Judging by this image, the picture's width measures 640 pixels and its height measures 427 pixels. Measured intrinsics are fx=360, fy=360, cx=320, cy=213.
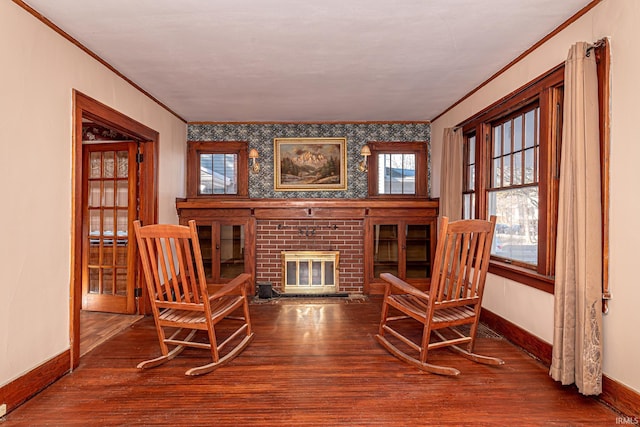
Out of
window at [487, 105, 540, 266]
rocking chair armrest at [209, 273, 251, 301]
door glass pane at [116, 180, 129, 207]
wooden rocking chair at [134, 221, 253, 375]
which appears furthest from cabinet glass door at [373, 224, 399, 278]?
door glass pane at [116, 180, 129, 207]

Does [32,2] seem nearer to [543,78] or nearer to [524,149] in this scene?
[543,78]

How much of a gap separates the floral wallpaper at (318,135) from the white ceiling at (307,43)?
40.9 inches

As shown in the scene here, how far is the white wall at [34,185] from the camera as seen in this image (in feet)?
6.72

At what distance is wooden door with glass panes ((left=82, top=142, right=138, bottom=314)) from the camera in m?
3.91

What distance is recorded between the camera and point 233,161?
5234 mm

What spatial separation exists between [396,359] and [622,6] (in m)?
2.63

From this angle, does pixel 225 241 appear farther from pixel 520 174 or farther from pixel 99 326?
pixel 520 174

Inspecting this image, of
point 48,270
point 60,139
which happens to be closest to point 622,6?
point 60,139

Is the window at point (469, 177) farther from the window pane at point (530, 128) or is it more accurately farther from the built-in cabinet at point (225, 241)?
the built-in cabinet at point (225, 241)

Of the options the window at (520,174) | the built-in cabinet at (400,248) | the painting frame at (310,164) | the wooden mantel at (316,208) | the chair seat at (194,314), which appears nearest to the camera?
the chair seat at (194,314)

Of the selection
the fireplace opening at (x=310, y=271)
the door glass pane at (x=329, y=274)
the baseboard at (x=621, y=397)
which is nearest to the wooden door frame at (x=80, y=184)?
the fireplace opening at (x=310, y=271)

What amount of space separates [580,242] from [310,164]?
11.6ft

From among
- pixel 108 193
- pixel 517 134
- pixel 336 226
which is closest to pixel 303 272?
pixel 336 226

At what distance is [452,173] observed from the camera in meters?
4.13
